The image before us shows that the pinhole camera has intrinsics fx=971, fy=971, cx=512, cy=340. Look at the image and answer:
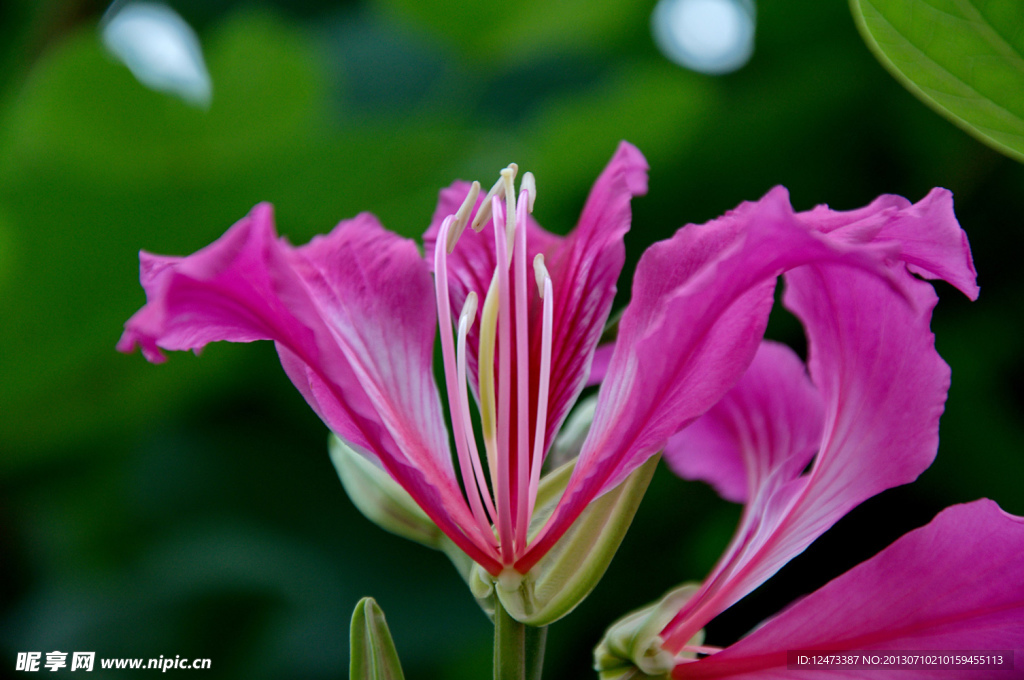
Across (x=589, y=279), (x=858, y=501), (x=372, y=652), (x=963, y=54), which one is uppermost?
(x=963, y=54)

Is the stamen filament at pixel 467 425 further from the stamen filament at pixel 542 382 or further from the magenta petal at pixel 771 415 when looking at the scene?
the magenta petal at pixel 771 415

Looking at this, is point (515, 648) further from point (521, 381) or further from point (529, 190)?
point (529, 190)

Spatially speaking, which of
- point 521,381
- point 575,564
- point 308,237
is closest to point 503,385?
point 521,381

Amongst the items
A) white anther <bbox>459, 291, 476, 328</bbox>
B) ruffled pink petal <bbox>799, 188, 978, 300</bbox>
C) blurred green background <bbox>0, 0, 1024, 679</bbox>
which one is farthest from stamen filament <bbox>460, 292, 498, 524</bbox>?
blurred green background <bbox>0, 0, 1024, 679</bbox>

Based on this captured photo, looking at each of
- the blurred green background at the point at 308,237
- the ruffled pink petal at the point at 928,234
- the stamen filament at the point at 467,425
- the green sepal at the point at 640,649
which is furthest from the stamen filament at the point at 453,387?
the blurred green background at the point at 308,237

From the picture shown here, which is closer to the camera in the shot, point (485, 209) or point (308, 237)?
point (485, 209)

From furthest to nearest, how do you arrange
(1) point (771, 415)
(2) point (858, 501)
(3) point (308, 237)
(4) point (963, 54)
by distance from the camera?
(3) point (308, 237)
(1) point (771, 415)
(2) point (858, 501)
(4) point (963, 54)

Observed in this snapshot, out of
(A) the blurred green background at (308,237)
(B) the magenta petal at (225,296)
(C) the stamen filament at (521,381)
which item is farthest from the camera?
(A) the blurred green background at (308,237)
